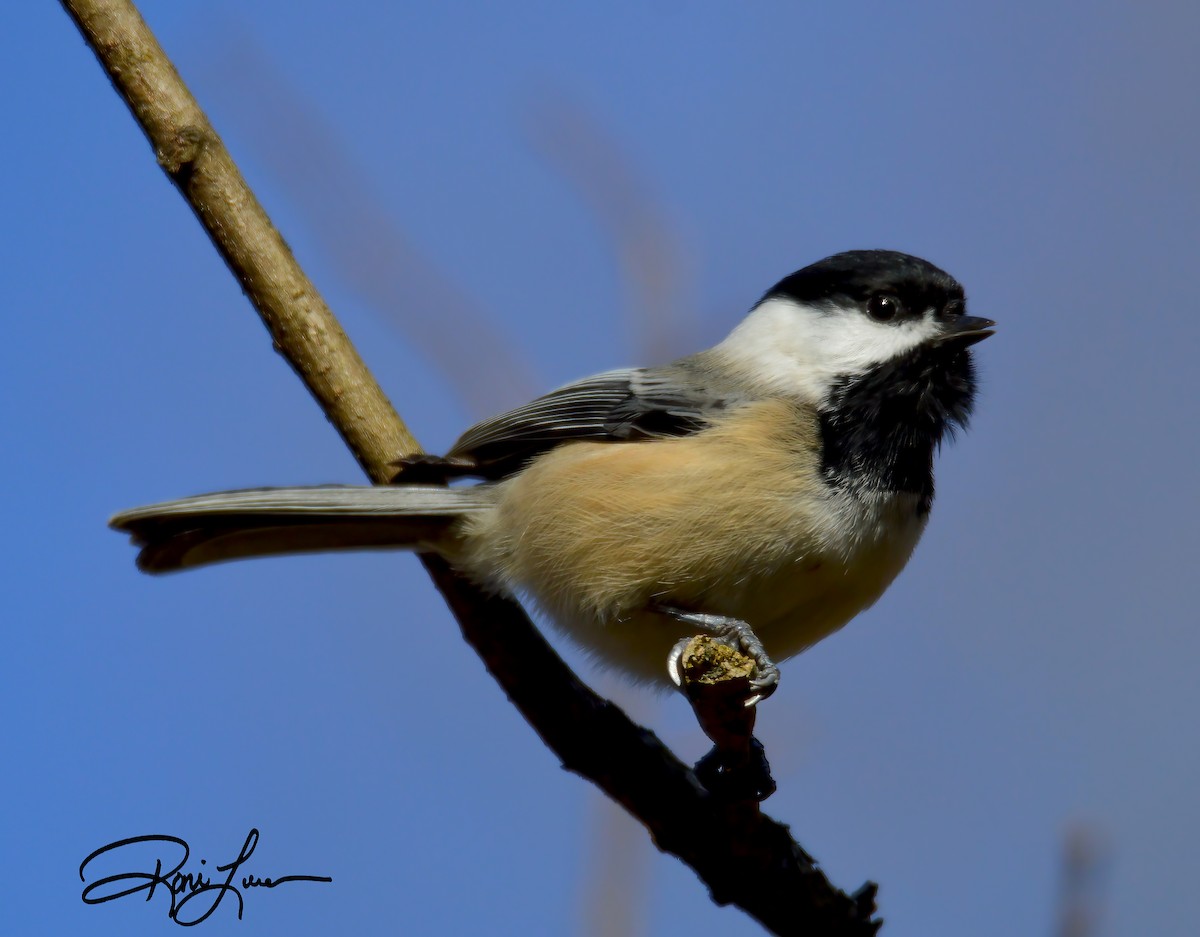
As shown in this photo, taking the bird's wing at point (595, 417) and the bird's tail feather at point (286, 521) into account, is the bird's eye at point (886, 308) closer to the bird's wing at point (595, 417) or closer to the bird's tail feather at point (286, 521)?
the bird's wing at point (595, 417)

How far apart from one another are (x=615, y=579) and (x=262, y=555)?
2.35 ft

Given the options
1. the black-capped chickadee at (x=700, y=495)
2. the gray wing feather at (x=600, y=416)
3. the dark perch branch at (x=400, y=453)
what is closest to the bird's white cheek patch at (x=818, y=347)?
the black-capped chickadee at (x=700, y=495)

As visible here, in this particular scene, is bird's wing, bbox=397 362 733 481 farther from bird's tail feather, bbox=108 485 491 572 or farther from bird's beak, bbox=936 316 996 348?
bird's beak, bbox=936 316 996 348

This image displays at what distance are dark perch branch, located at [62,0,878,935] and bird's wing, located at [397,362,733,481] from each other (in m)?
0.31

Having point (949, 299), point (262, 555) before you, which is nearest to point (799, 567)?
point (949, 299)

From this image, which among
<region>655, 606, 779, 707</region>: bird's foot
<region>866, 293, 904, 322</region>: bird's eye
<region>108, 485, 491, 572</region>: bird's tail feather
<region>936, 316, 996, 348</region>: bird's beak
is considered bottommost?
<region>655, 606, 779, 707</region>: bird's foot

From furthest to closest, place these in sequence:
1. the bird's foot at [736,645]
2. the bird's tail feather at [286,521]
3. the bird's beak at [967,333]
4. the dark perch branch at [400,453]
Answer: the bird's beak at [967,333] → the bird's tail feather at [286,521] → the dark perch branch at [400,453] → the bird's foot at [736,645]

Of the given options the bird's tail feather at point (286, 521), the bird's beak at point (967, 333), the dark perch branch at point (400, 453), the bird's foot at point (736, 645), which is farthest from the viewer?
the bird's beak at point (967, 333)

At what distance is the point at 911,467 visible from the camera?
222 cm

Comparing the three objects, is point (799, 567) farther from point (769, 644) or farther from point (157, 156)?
point (157, 156)

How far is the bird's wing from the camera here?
233 cm

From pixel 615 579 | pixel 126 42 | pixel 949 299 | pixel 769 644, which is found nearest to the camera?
pixel 126 42

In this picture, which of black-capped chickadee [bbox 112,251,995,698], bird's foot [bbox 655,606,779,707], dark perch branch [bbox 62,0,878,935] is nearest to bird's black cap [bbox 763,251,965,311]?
black-capped chickadee [bbox 112,251,995,698]

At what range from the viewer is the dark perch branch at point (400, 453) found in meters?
2.00
